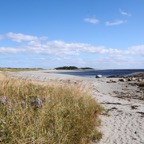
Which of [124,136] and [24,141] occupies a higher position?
[24,141]

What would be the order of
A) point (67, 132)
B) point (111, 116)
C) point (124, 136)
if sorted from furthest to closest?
point (111, 116) < point (124, 136) < point (67, 132)

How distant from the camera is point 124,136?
981 centimetres

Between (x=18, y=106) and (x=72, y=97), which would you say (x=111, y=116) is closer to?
(x=72, y=97)

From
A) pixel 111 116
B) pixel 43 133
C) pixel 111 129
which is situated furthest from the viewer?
pixel 111 116

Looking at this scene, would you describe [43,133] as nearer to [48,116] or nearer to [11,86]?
[48,116]

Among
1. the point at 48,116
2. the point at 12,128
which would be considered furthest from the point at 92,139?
the point at 12,128

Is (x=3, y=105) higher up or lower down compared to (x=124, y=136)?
higher up

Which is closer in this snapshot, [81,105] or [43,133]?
[43,133]

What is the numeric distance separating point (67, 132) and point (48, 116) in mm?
726

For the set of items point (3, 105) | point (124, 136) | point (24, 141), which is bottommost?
point (124, 136)

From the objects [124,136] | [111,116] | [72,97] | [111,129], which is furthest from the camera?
[111,116]

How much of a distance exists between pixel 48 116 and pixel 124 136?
308 centimetres

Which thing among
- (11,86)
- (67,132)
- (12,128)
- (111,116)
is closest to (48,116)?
(67,132)

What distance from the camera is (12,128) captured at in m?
6.41
